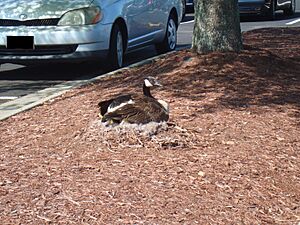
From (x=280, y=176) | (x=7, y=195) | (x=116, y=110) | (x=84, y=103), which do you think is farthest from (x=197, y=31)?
(x=7, y=195)

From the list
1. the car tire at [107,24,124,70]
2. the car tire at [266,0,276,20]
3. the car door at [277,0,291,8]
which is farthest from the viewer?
the car door at [277,0,291,8]

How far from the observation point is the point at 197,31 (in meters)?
8.22

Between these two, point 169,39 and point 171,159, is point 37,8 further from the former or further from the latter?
point 171,159

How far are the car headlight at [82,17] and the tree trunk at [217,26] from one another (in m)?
2.03

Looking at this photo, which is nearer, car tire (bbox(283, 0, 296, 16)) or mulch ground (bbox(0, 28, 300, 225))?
mulch ground (bbox(0, 28, 300, 225))

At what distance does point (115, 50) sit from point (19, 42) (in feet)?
4.69

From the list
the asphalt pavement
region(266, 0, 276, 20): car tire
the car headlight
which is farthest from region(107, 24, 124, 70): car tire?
region(266, 0, 276, 20): car tire

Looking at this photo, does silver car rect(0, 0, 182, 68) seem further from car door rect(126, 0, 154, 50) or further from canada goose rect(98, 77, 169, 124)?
canada goose rect(98, 77, 169, 124)

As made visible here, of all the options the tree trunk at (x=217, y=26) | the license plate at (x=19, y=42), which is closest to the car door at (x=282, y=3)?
the license plate at (x=19, y=42)

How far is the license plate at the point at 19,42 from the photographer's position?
31.4ft

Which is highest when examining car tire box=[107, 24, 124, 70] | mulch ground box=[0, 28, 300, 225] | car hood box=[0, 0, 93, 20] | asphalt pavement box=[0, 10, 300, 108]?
car hood box=[0, 0, 93, 20]

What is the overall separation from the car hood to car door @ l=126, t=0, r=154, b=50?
3.76 feet

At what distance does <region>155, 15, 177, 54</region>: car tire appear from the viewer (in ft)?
41.2

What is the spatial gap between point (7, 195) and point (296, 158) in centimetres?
205
